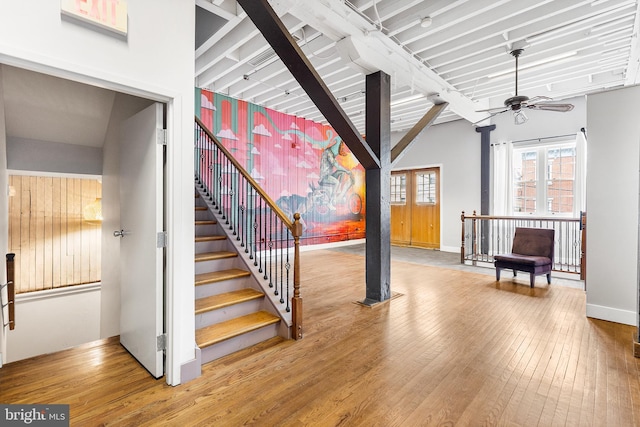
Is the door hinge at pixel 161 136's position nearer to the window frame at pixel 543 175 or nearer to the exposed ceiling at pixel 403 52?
the exposed ceiling at pixel 403 52

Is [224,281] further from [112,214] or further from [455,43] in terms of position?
[455,43]

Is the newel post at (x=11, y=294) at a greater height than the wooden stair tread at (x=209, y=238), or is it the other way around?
the wooden stair tread at (x=209, y=238)

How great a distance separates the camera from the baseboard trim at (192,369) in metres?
2.30

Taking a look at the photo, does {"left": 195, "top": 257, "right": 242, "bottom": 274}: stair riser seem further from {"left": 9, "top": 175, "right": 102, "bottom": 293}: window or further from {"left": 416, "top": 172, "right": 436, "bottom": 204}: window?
{"left": 416, "top": 172, "right": 436, "bottom": 204}: window

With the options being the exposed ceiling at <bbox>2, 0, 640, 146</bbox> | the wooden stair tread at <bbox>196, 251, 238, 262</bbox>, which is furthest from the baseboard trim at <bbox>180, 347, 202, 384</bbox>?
the exposed ceiling at <bbox>2, 0, 640, 146</bbox>

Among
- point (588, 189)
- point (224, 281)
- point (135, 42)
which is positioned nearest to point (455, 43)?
point (588, 189)

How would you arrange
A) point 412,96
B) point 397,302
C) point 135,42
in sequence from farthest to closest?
point 412,96 < point 397,302 < point 135,42

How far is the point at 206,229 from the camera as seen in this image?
3.97 m

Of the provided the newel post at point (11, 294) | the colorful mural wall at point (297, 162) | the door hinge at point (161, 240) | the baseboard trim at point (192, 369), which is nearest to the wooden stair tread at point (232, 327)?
the baseboard trim at point (192, 369)

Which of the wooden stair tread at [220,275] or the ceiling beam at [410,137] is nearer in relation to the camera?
the wooden stair tread at [220,275]

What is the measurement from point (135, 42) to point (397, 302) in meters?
3.94

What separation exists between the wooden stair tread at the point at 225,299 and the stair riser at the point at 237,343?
33 centimetres

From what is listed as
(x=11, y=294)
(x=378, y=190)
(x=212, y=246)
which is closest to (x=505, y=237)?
(x=378, y=190)

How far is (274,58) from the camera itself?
493cm
